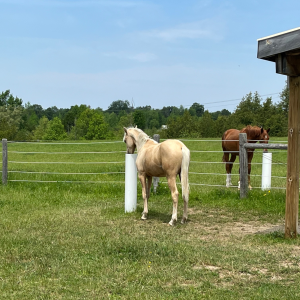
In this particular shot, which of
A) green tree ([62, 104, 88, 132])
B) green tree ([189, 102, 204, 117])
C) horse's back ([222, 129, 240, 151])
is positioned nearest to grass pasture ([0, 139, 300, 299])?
horse's back ([222, 129, 240, 151])

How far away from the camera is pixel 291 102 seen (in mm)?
5945

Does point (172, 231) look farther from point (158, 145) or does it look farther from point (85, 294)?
point (85, 294)

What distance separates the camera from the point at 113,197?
34.1 feet

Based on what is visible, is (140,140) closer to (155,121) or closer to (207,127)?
(207,127)

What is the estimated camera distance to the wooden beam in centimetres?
596

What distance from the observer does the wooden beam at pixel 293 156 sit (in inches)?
235

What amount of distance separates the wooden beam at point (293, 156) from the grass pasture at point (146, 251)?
322 millimetres


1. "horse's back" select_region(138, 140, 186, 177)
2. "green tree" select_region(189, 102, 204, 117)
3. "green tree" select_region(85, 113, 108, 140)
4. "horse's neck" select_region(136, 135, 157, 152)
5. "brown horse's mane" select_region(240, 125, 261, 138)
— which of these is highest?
"green tree" select_region(189, 102, 204, 117)

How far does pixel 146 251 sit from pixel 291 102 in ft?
9.91

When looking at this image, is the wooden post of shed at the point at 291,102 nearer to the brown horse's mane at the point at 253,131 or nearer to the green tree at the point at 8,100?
the brown horse's mane at the point at 253,131

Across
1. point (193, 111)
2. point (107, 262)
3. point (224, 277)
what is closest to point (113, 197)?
point (107, 262)

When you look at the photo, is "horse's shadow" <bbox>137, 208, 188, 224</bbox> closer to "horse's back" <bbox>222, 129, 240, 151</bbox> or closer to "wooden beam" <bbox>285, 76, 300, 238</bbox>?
"wooden beam" <bbox>285, 76, 300, 238</bbox>

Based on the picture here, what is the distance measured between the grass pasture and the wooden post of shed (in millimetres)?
453

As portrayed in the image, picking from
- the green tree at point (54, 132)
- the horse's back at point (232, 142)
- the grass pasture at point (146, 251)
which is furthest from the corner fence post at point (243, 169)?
the green tree at point (54, 132)
